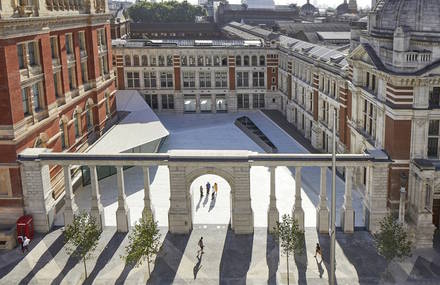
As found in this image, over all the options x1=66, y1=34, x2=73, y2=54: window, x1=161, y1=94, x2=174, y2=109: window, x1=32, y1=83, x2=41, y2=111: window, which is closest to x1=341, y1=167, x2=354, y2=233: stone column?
x1=32, y1=83, x2=41, y2=111: window

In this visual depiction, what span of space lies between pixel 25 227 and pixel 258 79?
53.5 metres

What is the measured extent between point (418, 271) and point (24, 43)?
113 ft

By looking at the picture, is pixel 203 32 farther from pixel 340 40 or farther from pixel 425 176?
pixel 425 176

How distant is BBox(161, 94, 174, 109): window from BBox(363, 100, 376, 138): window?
149 feet

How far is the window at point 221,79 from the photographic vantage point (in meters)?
84.6

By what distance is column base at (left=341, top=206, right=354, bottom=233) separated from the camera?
3867 centimetres

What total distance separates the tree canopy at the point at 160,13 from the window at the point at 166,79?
94849 mm

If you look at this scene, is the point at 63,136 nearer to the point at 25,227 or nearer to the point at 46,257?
the point at 25,227

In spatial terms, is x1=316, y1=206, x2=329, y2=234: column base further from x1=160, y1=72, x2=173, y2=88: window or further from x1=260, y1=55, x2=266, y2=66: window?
x1=160, y1=72, x2=173, y2=88: window

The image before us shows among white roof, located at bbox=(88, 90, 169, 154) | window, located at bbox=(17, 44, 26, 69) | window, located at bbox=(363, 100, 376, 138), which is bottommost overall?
white roof, located at bbox=(88, 90, 169, 154)

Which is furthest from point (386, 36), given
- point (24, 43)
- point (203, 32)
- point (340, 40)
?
point (203, 32)

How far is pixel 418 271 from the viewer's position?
33656mm

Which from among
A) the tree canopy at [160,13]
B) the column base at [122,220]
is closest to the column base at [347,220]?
the column base at [122,220]

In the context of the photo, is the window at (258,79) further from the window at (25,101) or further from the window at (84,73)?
the window at (25,101)
